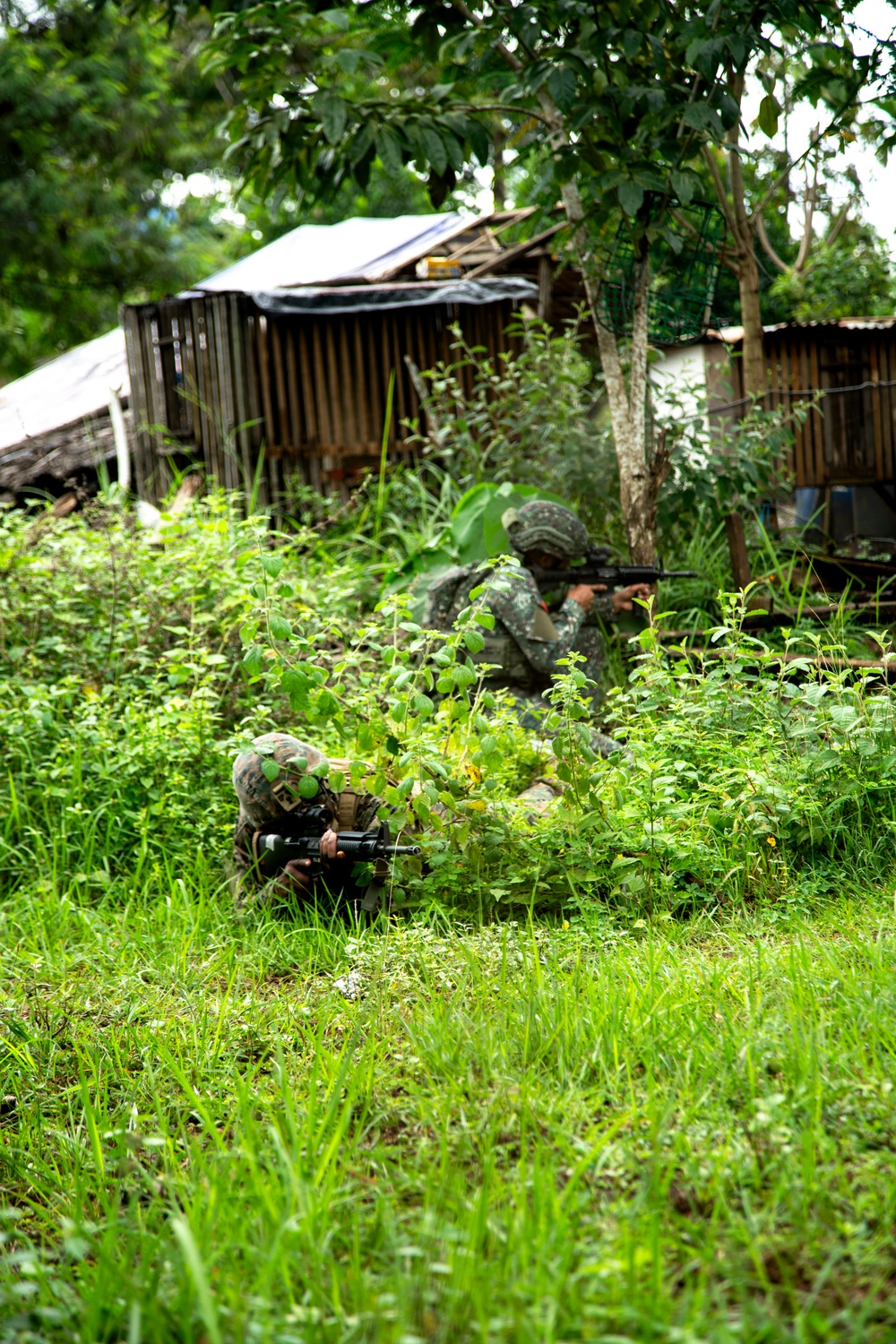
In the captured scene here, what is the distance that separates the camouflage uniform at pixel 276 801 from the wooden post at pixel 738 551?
9.53ft

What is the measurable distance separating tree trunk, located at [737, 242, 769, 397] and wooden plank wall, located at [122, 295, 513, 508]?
110 inches

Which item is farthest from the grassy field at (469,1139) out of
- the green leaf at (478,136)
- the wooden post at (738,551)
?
the green leaf at (478,136)

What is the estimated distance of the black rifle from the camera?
209 inches

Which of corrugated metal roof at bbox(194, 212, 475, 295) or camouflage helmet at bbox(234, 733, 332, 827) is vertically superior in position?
corrugated metal roof at bbox(194, 212, 475, 295)

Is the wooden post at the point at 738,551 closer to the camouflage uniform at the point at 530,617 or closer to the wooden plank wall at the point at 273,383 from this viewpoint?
the camouflage uniform at the point at 530,617

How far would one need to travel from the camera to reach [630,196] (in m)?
5.26

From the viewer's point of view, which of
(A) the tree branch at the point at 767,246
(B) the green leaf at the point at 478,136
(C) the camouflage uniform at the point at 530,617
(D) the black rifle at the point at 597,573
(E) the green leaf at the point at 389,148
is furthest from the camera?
(A) the tree branch at the point at 767,246

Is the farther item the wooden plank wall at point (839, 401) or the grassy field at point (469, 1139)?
the wooden plank wall at point (839, 401)

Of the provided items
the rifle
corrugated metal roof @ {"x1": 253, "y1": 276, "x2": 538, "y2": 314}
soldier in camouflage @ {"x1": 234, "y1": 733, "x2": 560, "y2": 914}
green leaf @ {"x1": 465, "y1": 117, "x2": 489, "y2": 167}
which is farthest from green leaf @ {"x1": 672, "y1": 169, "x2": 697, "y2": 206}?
corrugated metal roof @ {"x1": 253, "y1": 276, "x2": 538, "y2": 314}

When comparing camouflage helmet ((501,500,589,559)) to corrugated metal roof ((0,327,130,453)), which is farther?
corrugated metal roof ((0,327,130,453))

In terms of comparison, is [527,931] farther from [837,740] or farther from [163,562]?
[163,562]

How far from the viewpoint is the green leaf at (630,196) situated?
5.23m

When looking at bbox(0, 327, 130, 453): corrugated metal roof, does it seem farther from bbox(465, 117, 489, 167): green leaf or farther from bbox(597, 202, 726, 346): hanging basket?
bbox(597, 202, 726, 346): hanging basket

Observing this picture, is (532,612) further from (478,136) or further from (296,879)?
(478,136)
